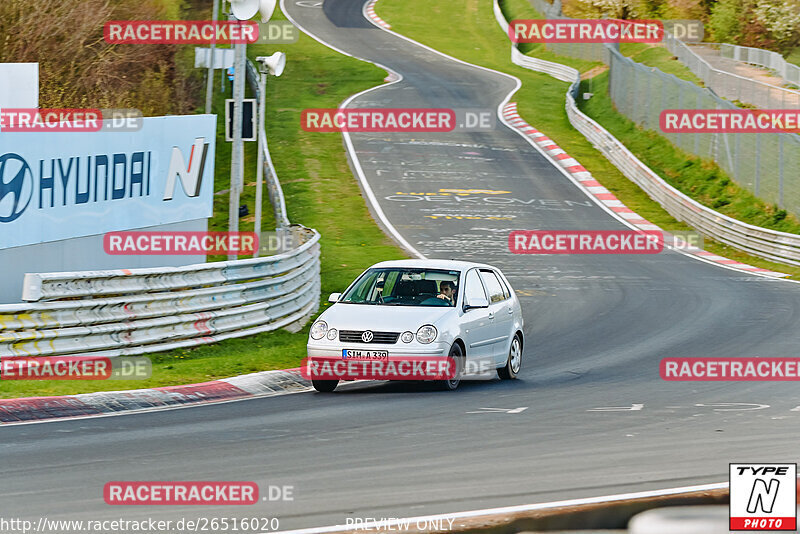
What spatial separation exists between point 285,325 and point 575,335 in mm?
4485

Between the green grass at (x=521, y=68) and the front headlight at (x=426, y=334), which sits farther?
the green grass at (x=521, y=68)

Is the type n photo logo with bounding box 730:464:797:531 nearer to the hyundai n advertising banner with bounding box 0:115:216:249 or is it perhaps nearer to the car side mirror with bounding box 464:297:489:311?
the car side mirror with bounding box 464:297:489:311

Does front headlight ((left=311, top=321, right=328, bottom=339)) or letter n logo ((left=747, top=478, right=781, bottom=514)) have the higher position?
letter n logo ((left=747, top=478, right=781, bottom=514))

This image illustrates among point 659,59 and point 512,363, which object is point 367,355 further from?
point 659,59

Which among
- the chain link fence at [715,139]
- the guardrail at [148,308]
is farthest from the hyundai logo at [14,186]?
the chain link fence at [715,139]

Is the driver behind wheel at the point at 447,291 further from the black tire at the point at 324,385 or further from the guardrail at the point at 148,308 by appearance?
the guardrail at the point at 148,308

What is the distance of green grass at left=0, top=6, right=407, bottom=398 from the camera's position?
14.3m

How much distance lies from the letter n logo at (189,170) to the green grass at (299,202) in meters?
3.24

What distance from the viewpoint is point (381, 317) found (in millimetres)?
13445

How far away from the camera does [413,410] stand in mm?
12016

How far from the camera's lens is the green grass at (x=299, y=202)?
563 inches

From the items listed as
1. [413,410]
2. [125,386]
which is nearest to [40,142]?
[125,386]

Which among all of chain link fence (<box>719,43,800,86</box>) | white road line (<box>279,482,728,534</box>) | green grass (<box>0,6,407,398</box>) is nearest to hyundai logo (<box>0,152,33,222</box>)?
green grass (<box>0,6,407,398</box>)

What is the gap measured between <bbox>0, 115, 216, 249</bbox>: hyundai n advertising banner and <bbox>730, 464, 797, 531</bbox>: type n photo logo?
426 inches
